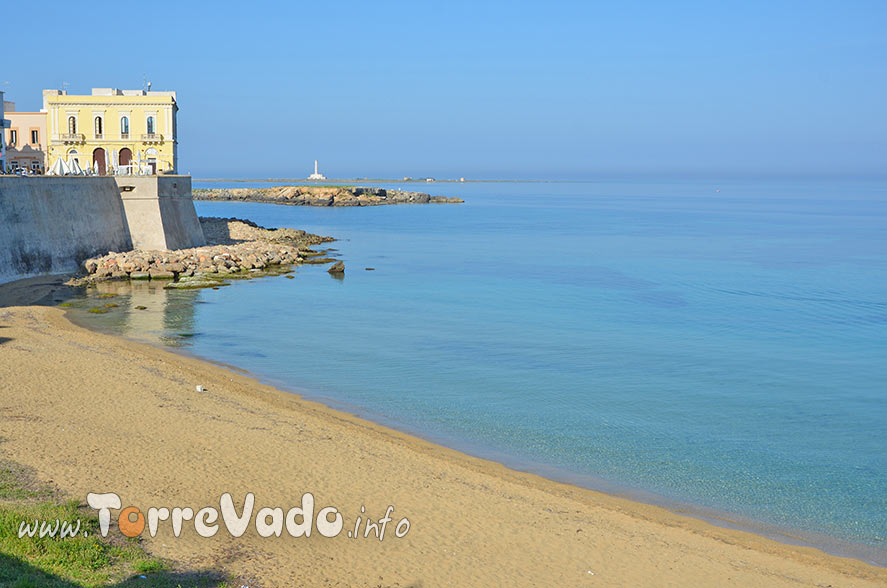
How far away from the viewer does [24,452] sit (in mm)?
10703

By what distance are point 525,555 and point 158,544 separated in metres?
3.81

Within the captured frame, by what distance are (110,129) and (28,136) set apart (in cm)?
818

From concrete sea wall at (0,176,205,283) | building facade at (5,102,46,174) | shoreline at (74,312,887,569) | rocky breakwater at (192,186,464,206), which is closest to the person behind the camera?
shoreline at (74,312,887,569)

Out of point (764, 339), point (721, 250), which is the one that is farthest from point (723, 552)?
point (721, 250)

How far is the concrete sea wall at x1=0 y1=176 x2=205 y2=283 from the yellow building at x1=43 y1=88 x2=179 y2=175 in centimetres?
924

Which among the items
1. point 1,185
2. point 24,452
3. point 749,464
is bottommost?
point 749,464

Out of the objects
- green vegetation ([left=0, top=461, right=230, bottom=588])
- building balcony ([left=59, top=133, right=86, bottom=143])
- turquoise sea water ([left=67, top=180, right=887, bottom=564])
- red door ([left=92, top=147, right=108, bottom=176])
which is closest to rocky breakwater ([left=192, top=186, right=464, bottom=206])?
red door ([left=92, top=147, right=108, bottom=176])

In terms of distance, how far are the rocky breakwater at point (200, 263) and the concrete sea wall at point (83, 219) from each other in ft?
3.45

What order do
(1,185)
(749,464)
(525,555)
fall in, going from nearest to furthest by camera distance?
(525,555) → (749,464) → (1,185)

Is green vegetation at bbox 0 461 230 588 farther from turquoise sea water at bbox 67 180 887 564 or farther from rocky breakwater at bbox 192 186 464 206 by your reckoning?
rocky breakwater at bbox 192 186 464 206

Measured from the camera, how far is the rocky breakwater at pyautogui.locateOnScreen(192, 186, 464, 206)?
127 metres

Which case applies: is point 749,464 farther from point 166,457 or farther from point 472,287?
point 472,287

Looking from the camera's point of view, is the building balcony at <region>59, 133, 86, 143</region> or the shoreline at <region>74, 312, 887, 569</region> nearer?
the shoreline at <region>74, 312, 887, 569</region>

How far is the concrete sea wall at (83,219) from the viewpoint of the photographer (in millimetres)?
29953
